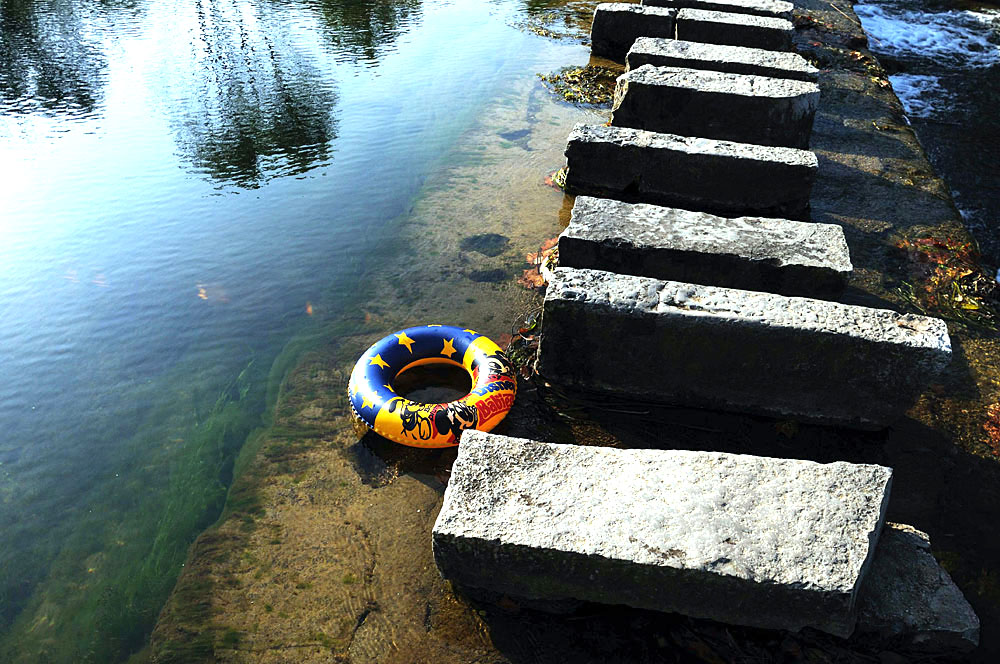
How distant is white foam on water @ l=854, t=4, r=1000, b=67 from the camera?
362 inches

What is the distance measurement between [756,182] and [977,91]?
5540 mm

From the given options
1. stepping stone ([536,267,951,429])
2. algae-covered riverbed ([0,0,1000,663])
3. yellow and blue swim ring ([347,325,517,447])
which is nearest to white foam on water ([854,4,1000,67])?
algae-covered riverbed ([0,0,1000,663])

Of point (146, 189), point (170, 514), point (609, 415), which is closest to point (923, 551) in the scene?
point (609, 415)

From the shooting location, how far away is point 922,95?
7.84 metres

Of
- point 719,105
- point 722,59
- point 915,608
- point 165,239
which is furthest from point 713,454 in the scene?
point 722,59

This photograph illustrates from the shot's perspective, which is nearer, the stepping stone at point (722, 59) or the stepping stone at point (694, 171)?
the stepping stone at point (694, 171)

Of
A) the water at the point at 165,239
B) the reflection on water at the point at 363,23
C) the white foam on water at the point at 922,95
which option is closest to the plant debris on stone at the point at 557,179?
the water at the point at 165,239

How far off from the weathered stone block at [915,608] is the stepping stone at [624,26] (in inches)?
274

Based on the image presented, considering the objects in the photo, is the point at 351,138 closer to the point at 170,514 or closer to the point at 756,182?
the point at 756,182

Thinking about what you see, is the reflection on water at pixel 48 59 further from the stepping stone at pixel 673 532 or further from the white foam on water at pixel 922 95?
the white foam on water at pixel 922 95

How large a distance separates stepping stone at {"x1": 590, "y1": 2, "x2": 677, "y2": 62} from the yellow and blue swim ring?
5.75 metres

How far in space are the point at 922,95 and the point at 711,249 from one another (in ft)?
20.8

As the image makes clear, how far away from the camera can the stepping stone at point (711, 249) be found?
346cm

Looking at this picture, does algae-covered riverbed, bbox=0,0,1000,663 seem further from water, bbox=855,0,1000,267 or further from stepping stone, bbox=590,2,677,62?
stepping stone, bbox=590,2,677,62
